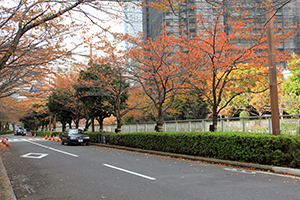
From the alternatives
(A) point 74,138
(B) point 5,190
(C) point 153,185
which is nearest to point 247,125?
(C) point 153,185

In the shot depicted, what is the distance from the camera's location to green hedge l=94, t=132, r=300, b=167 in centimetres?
812

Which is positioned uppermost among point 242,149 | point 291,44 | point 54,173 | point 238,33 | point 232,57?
point 291,44

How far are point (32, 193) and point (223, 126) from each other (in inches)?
451

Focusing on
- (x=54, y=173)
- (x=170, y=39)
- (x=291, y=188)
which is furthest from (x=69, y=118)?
(x=291, y=188)

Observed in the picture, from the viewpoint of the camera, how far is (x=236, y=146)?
9.66 meters

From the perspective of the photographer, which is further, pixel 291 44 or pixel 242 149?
pixel 291 44

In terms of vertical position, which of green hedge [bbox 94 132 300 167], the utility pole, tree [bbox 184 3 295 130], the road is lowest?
the road

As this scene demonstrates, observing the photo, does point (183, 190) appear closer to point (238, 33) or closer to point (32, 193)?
point (32, 193)

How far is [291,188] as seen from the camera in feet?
19.2

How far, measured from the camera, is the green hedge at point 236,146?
8117 millimetres

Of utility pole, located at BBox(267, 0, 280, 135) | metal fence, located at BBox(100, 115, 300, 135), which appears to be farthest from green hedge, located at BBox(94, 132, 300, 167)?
metal fence, located at BBox(100, 115, 300, 135)

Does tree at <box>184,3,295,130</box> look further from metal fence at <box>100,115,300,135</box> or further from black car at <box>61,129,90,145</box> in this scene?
black car at <box>61,129,90,145</box>

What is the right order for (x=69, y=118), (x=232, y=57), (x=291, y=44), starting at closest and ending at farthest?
1. (x=232, y=57)
2. (x=69, y=118)
3. (x=291, y=44)

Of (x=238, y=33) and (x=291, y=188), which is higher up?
(x=238, y=33)
